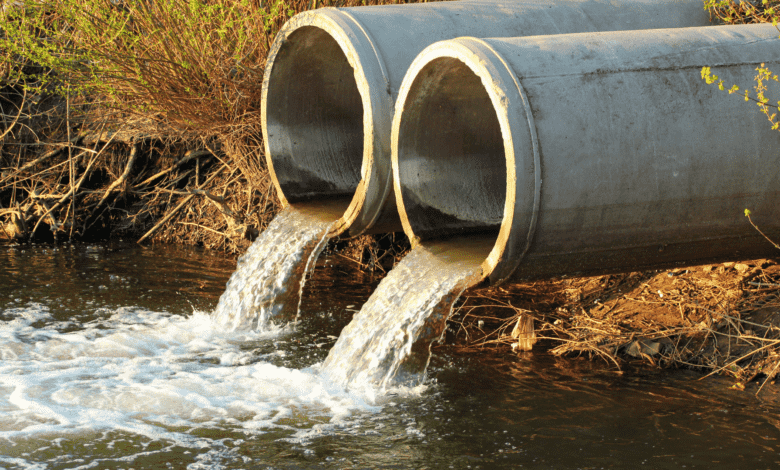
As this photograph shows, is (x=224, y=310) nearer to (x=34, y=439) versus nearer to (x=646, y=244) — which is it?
(x=34, y=439)

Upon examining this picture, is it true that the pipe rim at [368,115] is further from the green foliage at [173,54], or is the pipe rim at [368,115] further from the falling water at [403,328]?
the green foliage at [173,54]

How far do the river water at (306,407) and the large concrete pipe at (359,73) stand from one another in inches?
46.5

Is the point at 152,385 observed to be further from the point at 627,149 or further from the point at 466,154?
the point at 627,149

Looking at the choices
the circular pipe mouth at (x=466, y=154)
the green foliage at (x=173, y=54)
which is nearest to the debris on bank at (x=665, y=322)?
the circular pipe mouth at (x=466, y=154)

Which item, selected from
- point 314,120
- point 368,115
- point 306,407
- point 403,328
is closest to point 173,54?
point 314,120

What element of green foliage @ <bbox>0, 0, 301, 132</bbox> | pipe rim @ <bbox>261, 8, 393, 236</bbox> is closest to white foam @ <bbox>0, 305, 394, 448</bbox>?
Answer: pipe rim @ <bbox>261, 8, 393, 236</bbox>

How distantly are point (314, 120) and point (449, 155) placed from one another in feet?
5.78

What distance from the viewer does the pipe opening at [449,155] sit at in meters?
4.97

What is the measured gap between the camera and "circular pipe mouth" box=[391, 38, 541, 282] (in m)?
3.90

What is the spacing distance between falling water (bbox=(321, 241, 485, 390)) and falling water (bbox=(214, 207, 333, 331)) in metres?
1.07

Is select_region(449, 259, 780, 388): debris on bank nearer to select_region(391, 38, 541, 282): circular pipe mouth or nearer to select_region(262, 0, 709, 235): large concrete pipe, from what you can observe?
select_region(391, 38, 541, 282): circular pipe mouth

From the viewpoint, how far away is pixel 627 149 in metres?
3.97

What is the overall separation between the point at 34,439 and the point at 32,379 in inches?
33.7

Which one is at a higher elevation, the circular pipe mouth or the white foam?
the circular pipe mouth
